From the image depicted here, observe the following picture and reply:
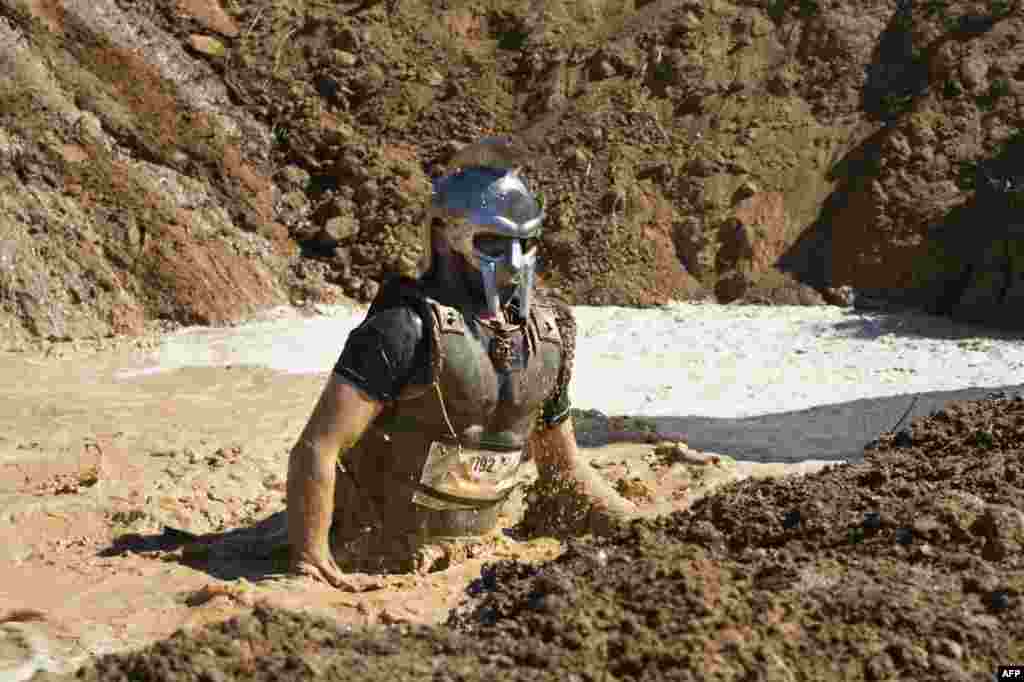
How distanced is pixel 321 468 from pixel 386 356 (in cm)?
44

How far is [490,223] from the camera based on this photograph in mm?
5527

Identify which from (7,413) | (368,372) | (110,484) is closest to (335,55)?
(7,413)

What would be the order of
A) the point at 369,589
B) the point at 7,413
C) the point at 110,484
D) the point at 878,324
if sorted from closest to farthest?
the point at 369,589 → the point at 110,484 → the point at 7,413 → the point at 878,324

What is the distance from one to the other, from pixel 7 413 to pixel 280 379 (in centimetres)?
221

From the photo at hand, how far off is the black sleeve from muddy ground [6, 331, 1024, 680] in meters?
0.68

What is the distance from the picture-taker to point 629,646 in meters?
→ 3.85

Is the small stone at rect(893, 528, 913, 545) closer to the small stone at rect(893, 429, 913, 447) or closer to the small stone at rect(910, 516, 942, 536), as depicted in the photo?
the small stone at rect(910, 516, 942, 536)

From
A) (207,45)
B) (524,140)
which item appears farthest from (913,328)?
(207,45)

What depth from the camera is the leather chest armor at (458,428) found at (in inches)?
217

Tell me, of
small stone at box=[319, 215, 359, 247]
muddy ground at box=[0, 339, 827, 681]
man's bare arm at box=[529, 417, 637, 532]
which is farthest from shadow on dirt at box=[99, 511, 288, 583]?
small stone at box=[319, 215, 359, 247]

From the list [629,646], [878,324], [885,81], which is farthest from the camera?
[885,81]

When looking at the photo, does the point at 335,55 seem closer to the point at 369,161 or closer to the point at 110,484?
the point at 369,161

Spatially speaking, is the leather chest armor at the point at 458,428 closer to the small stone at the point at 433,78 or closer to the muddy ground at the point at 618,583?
the muddy ground at the point at 618,583

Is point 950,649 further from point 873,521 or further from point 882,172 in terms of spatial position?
point 882,172
